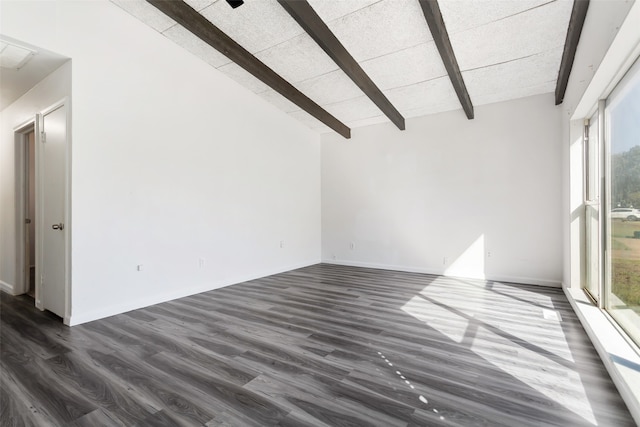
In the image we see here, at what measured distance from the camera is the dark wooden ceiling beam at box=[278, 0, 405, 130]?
3.22 metres

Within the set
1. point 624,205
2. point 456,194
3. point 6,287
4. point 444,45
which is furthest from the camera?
point 456,194

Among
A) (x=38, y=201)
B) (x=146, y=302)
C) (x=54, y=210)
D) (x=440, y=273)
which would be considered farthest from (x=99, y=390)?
(x=440, y=273)

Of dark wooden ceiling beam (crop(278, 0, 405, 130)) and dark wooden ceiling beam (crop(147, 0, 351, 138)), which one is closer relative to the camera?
dark wooden ceiling beam (crop(278, 0, 405, 130))

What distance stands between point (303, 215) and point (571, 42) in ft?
15.8

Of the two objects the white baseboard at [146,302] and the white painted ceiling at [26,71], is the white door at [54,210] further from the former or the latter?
the white painted ceiling at [26,71]

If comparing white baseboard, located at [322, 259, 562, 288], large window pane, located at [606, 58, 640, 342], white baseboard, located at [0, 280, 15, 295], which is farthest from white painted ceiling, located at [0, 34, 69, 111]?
white baseboard, located at [322, 259, 562, 288]

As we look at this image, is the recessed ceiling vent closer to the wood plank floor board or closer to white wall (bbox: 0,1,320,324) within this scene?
white wall (bbox: 0,1,320,324)

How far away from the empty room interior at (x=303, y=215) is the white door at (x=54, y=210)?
4cm

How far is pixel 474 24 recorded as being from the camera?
338 centimetres

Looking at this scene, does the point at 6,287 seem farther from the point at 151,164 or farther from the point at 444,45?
the point at 444,45

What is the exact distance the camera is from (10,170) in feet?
13.7

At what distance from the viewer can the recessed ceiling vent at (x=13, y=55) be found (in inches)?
114

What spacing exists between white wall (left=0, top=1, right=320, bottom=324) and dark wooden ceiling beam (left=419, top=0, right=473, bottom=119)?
3.05 m

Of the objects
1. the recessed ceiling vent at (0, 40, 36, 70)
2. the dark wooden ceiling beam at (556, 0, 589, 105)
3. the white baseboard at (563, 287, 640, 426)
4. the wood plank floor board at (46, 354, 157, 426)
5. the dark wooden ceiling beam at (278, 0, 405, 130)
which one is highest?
the dark wooden ceiling beam at (278, 0, 405, 130)
